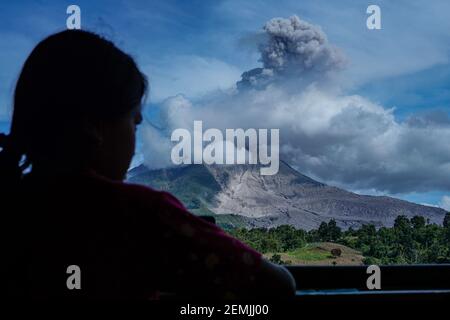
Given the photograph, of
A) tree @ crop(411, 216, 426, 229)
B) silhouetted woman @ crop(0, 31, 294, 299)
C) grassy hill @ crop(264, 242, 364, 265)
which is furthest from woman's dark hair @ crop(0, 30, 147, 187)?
tree @ crop(411, 216, 426, 229)

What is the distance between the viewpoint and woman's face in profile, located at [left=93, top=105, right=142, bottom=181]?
742mm

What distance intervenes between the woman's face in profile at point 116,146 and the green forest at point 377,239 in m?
1.33

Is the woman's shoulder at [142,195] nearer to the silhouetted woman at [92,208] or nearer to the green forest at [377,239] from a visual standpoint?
the silhouetted woman at [92,208]

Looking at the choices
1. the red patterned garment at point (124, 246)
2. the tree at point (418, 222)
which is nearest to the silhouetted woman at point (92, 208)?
the red patterned garment at point (124, 246)

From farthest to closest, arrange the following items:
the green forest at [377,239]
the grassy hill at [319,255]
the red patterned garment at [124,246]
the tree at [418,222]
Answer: the tree at [418,222], the green forest at [377,239], the grassy hill at [319,255], the red patterned garment at [124,246]

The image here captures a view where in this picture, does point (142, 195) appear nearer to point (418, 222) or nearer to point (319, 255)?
point (319, 255)

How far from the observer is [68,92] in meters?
0.73

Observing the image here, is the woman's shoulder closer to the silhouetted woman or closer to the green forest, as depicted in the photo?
the silhouetted woman

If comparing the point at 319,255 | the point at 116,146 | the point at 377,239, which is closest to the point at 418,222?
the point at 377,239

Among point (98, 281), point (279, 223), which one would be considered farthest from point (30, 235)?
point (279, 223)

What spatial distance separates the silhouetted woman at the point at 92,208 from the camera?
0.65 meters

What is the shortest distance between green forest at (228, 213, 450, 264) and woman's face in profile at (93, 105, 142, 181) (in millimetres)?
1325

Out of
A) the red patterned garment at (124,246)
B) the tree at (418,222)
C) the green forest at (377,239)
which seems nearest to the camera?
the red patterned garment at (124,246)

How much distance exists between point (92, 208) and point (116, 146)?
0.12 meters
